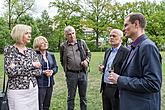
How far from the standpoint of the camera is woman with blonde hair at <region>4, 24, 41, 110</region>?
426 cm

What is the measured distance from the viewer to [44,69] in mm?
5395

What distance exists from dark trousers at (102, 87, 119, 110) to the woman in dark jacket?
1.04 metres

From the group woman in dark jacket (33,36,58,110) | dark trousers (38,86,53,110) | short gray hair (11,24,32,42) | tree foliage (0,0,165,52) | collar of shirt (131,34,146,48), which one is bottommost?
dark trousers (38,86,53,110)

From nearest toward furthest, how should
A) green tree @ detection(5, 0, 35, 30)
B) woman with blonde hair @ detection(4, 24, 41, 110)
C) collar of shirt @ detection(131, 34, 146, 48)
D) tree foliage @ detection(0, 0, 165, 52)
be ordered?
collar of shirt @ detection(131, 34, 146, 48) < woman with blonde hair @ detection(4, 24, 41, 110) < green tree @ detection(5, 0, 35, 30) < tree foliage @ detection(0, 0, 165, 52)

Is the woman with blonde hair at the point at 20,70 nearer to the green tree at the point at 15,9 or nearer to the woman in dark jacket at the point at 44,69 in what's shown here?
the woman in dark jacket at the point at 44,69

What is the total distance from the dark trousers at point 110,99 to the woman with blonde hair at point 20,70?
112 centimetres

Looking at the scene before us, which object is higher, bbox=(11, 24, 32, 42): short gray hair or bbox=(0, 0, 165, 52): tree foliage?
bbox=(0, 0, 165, 52): tree foliage

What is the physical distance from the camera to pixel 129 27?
313 centimetres

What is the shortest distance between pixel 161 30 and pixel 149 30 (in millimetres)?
1967

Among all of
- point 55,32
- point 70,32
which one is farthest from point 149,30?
point 70,32

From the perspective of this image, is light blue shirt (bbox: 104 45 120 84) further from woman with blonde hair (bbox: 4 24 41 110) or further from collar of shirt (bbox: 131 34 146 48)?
collar of shirt (bbox: 131 34 146 48)

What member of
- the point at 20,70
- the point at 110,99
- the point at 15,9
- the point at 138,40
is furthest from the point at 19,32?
the point at 15,9

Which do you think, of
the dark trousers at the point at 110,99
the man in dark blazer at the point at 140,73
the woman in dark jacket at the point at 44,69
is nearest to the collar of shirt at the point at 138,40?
the man in dark blazer at the point at 140,73

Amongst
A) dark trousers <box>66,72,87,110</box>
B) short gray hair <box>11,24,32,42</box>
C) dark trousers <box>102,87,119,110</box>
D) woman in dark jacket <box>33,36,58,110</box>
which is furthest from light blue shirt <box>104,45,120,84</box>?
short gray hair <box>11,24,32,42</box>
